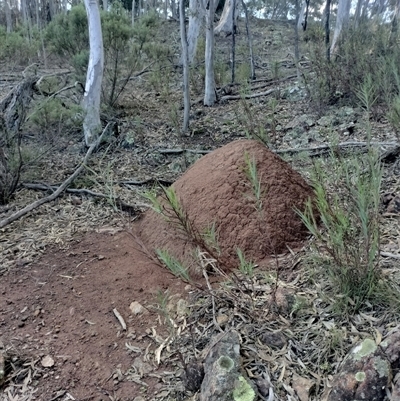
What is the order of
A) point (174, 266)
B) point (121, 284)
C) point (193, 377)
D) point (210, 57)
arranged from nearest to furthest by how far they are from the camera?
point (193, 377) < point (174, 266) < point (121, 284) < point (210, 57)

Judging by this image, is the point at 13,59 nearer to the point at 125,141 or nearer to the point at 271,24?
the point at 125,141

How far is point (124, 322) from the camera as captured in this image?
2.44 metres

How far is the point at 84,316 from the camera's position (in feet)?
8.34

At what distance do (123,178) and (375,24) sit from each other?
573cm

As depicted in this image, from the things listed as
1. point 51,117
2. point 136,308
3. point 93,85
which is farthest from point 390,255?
point 93,85

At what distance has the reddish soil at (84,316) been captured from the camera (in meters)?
2.13

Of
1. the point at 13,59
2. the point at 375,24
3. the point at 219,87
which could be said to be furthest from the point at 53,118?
the point at 13,59

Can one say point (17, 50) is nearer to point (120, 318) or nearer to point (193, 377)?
point (120, 318)

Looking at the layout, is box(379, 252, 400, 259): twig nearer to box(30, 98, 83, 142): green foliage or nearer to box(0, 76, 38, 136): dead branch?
box(0, 76, 38, 136): dead branch

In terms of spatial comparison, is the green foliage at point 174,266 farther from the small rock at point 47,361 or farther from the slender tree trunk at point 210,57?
the slender tree trunk at point 210,57

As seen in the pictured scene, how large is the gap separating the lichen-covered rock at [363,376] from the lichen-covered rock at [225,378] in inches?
12.5

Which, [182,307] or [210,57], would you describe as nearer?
[182,307]

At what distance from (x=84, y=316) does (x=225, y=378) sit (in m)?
1.12

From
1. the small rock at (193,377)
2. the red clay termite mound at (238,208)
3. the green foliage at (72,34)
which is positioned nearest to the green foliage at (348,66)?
the red clay termite mound at (238,208)
